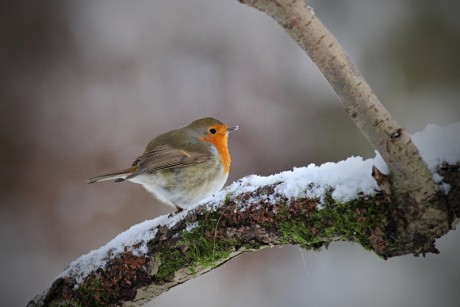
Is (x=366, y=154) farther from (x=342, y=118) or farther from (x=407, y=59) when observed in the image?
(x=407, y=59)

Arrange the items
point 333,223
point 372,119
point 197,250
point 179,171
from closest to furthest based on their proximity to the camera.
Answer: point 372,119 → point 333,223 → point 197,250 → point 179,171

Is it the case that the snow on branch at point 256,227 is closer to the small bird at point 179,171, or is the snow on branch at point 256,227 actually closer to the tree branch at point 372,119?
the tree branch at point 372,119

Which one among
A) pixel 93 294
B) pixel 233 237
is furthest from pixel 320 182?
pixel 93 294

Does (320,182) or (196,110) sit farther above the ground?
(196,110)

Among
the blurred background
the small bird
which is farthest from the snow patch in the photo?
the blurred background

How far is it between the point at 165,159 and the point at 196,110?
2.59 metres

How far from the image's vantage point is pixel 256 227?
1718 mm

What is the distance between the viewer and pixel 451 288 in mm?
4422

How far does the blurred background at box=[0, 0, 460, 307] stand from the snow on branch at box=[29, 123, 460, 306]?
2950mm

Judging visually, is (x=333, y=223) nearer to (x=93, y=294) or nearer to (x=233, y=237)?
(x=233, y=237)

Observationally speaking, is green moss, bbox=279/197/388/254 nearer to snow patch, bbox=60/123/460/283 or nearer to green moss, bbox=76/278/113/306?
snow patch, bbox=60/123/460/283

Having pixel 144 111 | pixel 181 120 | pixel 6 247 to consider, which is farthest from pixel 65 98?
pixel 6 247

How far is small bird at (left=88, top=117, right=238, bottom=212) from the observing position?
298 centimetres

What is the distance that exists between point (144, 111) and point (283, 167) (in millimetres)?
1820
